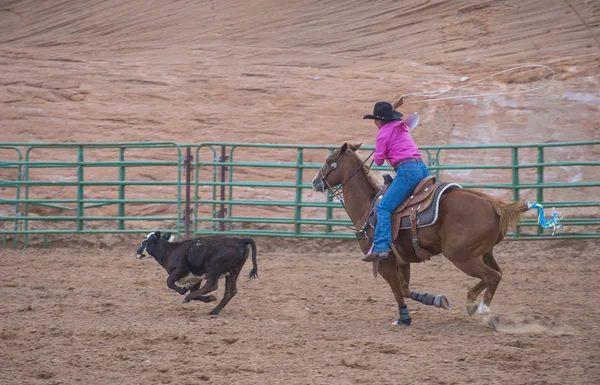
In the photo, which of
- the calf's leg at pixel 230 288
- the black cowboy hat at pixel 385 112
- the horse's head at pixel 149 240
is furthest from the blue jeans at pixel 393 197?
the horse's head at pixel 149 240

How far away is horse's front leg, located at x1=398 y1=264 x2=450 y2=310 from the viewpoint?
23.4 feet

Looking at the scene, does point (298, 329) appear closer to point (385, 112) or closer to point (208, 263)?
point (208, 263)

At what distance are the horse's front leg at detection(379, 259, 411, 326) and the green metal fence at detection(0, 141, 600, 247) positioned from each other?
421cm

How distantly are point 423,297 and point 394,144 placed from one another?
1.57 m

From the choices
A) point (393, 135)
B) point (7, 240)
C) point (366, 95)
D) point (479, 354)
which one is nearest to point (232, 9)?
point (366, 95)

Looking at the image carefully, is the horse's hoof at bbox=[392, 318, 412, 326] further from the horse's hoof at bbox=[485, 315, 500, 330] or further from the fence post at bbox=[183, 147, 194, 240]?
the fence post at bbox=[183, 147, 194, 240]

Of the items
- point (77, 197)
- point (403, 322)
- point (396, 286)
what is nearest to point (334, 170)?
point (396, 286)

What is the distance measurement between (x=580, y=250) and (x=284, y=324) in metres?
6.27

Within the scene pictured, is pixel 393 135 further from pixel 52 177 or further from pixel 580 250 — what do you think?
pixel 52 177

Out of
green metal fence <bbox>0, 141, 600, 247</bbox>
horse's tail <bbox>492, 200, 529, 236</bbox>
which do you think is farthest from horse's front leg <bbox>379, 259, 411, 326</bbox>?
green metal fence <bbox>0, 141, 600, 247</bbox>

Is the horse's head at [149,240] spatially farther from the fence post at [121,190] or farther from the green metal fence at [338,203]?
the fence post at [121,190]

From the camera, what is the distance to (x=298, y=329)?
7.19 meters

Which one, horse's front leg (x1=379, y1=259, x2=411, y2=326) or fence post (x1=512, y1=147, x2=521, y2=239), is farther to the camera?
fence post (x1=512, y1=147, x2=521, y2=239)

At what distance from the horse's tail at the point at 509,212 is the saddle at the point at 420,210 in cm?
56
